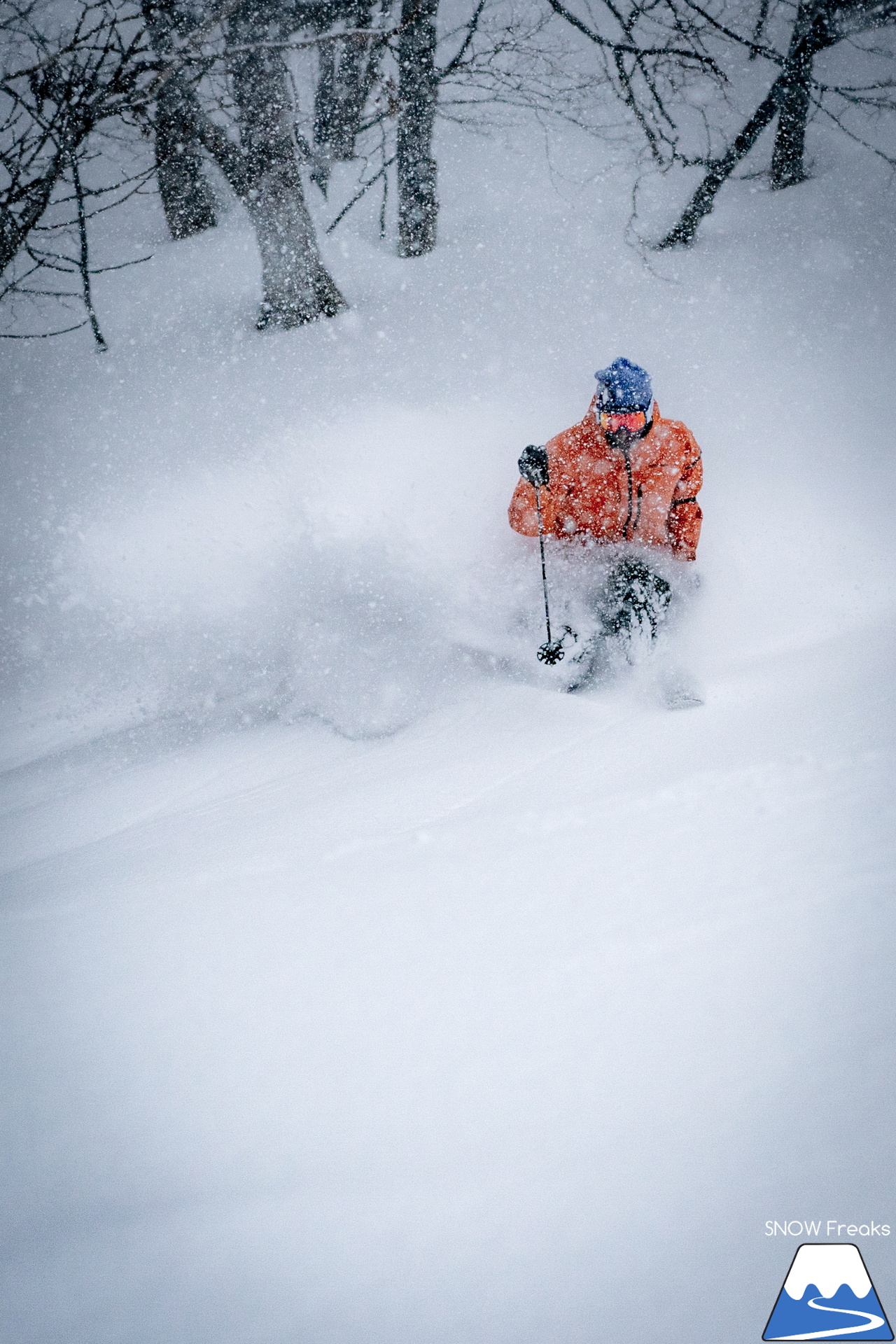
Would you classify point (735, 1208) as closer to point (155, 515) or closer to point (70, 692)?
point (70, 692)

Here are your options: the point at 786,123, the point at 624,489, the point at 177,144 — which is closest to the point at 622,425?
the point at 624,489

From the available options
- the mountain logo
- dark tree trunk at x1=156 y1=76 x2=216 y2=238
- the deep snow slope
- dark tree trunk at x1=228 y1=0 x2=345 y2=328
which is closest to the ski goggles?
the deep snow slope

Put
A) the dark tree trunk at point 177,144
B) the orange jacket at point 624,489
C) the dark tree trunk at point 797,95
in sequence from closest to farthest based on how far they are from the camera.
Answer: the orange jacket at point 624,489
the dark tree trunk at point 177,144
the dark tree trunk at point 797,95

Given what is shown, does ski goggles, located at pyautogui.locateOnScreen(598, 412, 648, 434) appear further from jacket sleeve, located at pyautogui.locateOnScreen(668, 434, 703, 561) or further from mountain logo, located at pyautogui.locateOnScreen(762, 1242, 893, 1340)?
mountain logo, located at pyautogui.locateOnScreen(762, 1242, 893, 1340)

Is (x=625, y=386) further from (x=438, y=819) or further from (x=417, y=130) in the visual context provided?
(x=417, y=130)

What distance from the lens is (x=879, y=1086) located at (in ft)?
4.86

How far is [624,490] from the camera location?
9.86 ft

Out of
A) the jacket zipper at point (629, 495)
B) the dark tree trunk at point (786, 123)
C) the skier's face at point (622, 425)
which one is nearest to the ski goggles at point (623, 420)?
the skier's face at point (622, 425)

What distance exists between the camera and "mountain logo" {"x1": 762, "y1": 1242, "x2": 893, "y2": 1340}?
4.48ft

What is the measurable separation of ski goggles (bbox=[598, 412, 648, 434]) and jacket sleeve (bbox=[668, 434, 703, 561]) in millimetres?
299

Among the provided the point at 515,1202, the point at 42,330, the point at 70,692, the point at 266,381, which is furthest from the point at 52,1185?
the point at 42,330

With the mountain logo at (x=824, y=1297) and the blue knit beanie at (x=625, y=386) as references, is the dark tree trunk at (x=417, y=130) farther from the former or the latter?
the mountain logo at (x=824, y=1297)

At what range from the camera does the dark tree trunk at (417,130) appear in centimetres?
395

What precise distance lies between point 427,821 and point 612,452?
1.84 meters
